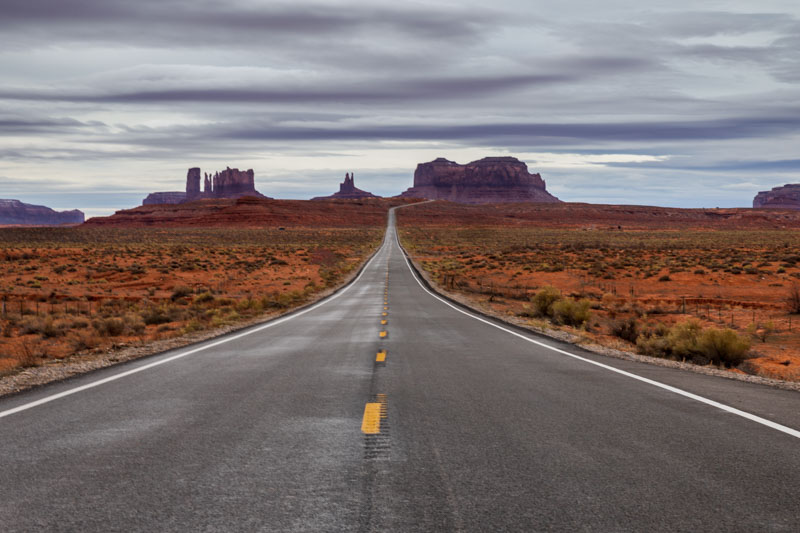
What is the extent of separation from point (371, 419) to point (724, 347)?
9663 mm

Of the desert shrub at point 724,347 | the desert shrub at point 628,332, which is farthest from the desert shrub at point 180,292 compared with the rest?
the desert shrub at point 724,347

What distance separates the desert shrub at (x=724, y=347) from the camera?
12.7 meters

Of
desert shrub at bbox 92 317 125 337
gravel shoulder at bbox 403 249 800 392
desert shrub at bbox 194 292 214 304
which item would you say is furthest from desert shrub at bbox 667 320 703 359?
desert shrub at bbox 194 292 214 304

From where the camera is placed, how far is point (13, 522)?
3.61 meters

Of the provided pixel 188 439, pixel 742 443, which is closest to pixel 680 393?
pixel 742 443

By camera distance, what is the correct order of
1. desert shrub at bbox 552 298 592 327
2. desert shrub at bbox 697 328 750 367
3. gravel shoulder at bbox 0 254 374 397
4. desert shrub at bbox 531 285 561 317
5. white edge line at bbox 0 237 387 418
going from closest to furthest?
1. white edge line at bbox 0 237 387 418
2. gravel shoulder at bbox 0 254 374 397
3. desert shrub at bbox 697 328 750 367
4. desert shrub at bbox 552 298 592 327
5. desert shrub at bbox 531 285 561 317

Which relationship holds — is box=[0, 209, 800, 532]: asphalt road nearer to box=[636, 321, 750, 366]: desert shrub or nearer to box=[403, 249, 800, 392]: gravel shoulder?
box=[403, 249, 800, 392]: gravel shoulder

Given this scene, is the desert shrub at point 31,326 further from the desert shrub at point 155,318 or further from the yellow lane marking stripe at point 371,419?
the yellow lane marking stripe at point 371,419

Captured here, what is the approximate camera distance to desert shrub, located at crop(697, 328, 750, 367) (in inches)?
498

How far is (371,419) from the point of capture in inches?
243

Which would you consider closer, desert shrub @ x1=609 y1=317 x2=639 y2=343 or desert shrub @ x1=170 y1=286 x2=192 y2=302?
desert shrub @ x1=609 y1=317 x2=639 y2=343

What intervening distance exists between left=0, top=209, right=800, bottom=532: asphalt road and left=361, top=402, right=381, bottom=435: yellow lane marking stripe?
0.04 meters

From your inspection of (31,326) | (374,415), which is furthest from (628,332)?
(31,326)

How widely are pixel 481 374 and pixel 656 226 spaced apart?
6290 inches
